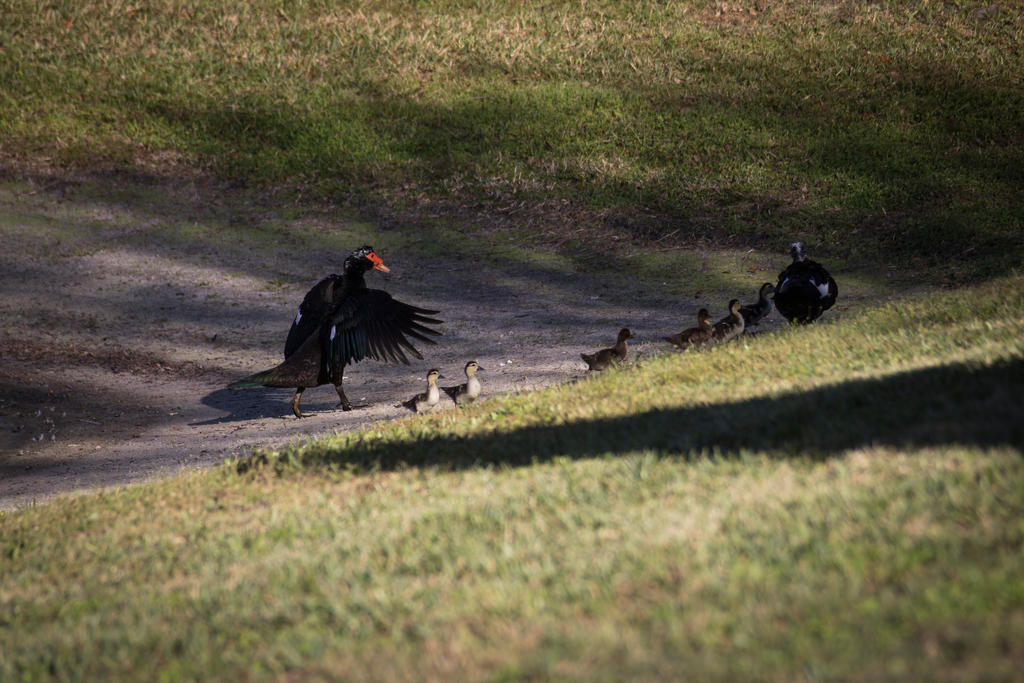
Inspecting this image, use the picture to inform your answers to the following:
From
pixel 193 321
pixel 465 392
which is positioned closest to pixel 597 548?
pixel 465 392

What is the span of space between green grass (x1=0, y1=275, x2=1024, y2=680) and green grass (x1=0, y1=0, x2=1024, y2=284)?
10968mm

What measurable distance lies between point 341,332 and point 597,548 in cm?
670

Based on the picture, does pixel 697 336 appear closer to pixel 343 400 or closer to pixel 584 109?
pixel 343 400

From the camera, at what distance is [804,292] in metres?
11.2

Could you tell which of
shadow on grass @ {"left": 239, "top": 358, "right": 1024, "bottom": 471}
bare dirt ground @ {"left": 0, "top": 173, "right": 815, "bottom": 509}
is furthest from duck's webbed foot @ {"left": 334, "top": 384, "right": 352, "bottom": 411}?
shadow on grass @ {"left": 239, "top": 358, "right": 1024, "bottom": 471}

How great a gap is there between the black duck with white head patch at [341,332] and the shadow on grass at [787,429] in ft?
9.87

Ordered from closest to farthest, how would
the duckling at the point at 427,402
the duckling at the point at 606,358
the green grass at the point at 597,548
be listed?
the green grass at the point at 597,548, the duckling at the point at 427,402, the duckling at the point at 606,358

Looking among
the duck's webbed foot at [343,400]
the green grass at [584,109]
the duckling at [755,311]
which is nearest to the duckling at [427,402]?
the duck's webbed foot at [343,400]

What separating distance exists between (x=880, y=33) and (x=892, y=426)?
77.5ft

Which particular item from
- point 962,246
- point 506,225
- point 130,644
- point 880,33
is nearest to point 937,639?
point 130,644

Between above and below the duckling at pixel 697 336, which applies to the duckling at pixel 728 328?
above

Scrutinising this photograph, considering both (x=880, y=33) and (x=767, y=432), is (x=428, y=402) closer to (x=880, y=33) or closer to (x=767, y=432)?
(x=767, y=432)

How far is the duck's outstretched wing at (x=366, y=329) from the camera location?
1074 centimetres

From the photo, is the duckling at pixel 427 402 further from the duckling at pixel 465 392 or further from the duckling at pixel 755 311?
the duckling at pixel 755 311
